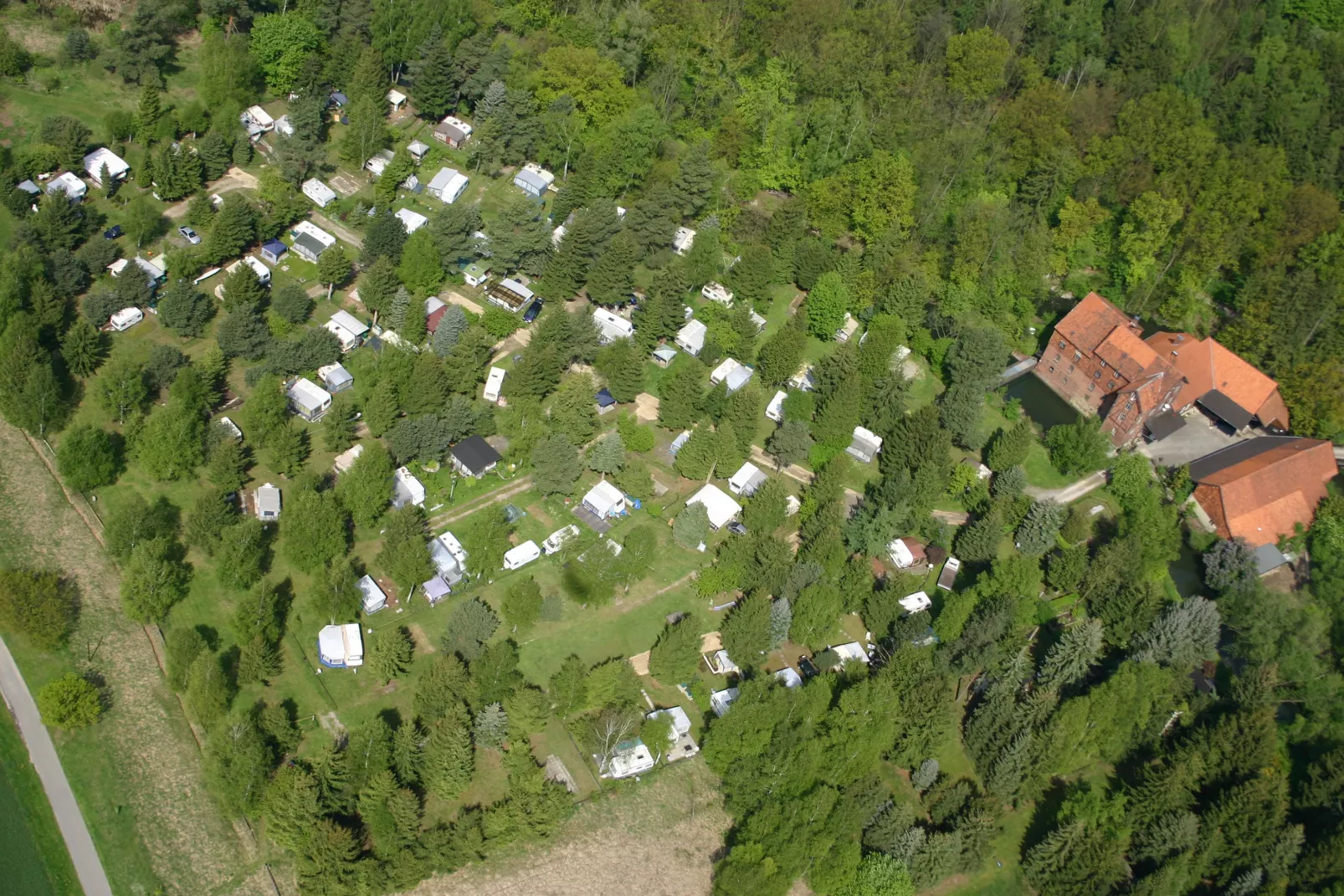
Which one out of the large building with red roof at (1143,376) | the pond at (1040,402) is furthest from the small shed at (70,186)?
the large building with red roof at (1143,376)

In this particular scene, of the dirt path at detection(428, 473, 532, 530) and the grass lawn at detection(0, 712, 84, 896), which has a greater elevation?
the dirt path at detection(428, 473, 532, 530)

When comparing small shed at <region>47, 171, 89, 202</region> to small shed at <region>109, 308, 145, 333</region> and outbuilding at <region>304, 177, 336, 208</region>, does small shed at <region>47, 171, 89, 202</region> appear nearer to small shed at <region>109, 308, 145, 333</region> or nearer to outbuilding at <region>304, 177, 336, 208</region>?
small shed at <region>109, 308, 145, 333</region>

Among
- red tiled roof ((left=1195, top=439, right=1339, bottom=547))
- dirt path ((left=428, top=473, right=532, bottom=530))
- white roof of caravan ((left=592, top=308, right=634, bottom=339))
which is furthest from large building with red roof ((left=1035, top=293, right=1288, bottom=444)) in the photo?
dirt path ((left=428, top=473, right=532, bottom=530))

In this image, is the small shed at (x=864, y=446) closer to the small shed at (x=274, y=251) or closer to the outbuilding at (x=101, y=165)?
the small shed at (x=274, y=251)

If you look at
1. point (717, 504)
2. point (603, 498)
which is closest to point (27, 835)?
point (603, 498)

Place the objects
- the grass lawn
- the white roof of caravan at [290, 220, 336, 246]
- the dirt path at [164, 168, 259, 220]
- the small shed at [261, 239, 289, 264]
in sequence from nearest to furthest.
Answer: the grass lawn
the small shed at [261, 239, 289, 264]
the white roof of caravan at [290, 220, 336, 246]
the dirt path at [164, 168, 259, 220]

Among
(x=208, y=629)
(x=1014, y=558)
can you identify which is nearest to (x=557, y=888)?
(x=208, y=629)

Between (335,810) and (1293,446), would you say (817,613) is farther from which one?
(1293,446)
